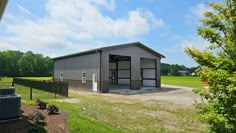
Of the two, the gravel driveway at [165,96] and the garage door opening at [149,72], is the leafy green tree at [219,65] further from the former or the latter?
the garage door opening at [149,72]

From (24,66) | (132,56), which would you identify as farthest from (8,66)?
(132,56)

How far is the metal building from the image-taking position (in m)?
19.9

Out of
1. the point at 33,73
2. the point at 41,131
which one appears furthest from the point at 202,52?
the point at 33,73

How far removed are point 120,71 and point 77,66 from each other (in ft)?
25.4

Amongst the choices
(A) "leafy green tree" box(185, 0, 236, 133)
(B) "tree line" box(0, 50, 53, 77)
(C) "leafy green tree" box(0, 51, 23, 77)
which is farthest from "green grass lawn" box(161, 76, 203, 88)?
(C) "leafy green tree" box(0, 51, 23, 77)

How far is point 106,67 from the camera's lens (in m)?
20.0

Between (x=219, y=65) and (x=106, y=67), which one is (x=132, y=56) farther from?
(x=219, y=65)

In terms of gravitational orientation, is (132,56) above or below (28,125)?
above

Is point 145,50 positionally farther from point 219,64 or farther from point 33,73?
point 33,73

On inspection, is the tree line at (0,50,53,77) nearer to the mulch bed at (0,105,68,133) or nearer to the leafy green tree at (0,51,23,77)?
the leafy green tree at (0,51,23,77)

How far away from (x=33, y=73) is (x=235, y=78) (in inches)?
3051

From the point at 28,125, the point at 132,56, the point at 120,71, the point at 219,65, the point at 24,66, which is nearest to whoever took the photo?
the point at 219,65

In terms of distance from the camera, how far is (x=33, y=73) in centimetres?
7412

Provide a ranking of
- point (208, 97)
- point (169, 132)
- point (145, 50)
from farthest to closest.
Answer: point (145, 50) → point (169, 132) → point (208, 97)
